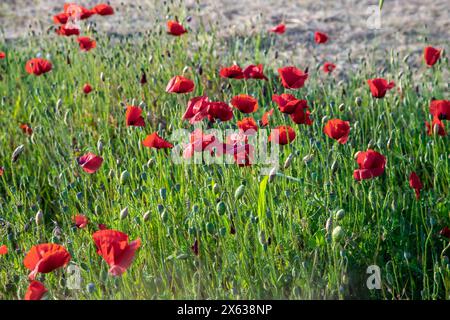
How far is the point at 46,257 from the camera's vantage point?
1757 mm

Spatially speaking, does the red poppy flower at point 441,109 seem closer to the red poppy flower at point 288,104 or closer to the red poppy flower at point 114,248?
the red poppy flower at point 288,104

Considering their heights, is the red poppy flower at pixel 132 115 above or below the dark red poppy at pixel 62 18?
below

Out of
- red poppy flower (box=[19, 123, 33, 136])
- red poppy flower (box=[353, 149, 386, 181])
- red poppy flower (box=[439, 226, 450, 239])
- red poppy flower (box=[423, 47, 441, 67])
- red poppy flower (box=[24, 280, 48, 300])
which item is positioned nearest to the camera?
red poppy flower (box=[24, 280, 48, 300])

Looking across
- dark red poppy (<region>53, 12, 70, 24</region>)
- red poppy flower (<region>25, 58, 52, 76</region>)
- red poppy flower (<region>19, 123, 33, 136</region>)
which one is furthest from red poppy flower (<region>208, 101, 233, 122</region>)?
dark red poppy (<region>53, 12, 70, 24</region>)

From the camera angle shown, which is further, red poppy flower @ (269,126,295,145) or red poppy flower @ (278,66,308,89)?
red poppy flower @ (278,66,308,89)

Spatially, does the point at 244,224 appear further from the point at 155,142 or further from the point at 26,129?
the point at 26,129

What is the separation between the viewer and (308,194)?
253 cm

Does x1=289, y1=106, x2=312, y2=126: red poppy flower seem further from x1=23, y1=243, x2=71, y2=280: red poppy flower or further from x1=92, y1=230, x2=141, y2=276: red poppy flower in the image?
x1=23, y1=243, x2=71, y2=280: red poppy flower

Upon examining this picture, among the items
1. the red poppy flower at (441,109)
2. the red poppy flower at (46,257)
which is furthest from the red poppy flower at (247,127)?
the red poppy flower at (46,257)

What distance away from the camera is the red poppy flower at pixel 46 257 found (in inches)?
69.4

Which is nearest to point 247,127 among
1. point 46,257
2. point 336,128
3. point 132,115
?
point 336,128

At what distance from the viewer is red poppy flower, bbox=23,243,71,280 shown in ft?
5.78
